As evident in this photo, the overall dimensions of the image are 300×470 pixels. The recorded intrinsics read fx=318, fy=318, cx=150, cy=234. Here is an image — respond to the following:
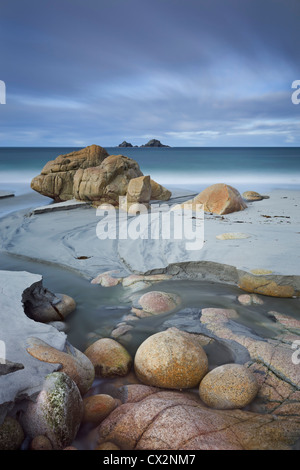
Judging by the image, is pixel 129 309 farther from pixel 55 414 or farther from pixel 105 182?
pixel 105 182

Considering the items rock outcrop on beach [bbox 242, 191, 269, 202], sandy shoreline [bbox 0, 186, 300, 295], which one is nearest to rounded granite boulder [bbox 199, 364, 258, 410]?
sandy shoreline [bbox 0, 186, 300, 295]

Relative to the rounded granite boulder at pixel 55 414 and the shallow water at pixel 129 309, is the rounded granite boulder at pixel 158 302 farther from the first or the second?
the rounded granite boulder at pixel 55 414

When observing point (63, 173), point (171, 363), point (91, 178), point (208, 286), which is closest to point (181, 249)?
point (208, 286)

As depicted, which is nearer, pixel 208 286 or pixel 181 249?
pixel 208 286

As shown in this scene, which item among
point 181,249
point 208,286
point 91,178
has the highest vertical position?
point 91,178

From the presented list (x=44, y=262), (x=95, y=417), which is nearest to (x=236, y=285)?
(x=95, y=417)

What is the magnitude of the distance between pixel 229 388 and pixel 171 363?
530 mm

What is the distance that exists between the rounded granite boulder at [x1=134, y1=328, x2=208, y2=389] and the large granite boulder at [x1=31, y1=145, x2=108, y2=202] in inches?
404

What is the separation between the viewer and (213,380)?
269 cm

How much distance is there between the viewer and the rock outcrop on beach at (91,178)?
1095 cm

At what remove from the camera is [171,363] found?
9.34 ft

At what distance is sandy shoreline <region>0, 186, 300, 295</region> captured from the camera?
5.07 m

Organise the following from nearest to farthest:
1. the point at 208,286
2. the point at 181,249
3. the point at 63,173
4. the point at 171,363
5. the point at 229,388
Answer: the point at 229,388 → the point at 171,363 → the point at 208,286 → the point at 181,249 → the point at 63,173
